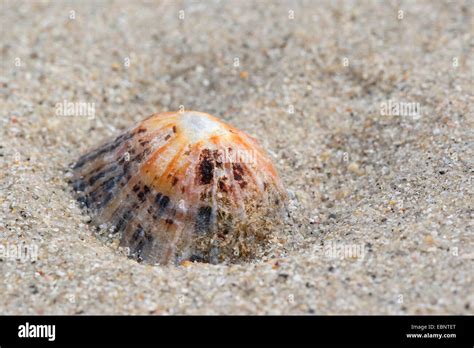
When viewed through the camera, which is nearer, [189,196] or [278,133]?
[189,196]

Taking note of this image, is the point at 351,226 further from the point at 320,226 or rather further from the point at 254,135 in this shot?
the point at 254,135

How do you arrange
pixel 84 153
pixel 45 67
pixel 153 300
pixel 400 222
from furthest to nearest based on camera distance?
pixel 45 67
pixel 84 153
pixel 400 222
pixel 153 300

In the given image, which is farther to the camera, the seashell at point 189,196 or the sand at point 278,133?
the seashell at point 189,196

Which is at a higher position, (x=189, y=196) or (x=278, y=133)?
(x=278, y=133)

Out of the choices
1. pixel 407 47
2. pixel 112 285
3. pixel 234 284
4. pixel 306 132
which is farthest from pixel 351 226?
pixel 407 47

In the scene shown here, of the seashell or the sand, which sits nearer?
the sand
